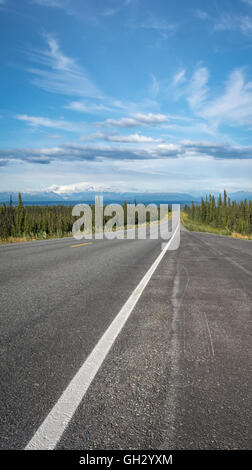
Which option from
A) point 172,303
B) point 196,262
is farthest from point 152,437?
point 196,262

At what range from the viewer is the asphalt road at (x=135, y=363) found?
78.0 inches

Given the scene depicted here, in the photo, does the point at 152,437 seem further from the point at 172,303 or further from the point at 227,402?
the point at 172,303

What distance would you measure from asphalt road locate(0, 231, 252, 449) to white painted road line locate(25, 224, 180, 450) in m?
0.05

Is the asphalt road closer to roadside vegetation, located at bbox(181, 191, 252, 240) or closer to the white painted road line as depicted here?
the white painted road line

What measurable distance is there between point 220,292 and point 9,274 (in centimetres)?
486

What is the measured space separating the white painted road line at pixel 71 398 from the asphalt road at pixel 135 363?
0.05 m

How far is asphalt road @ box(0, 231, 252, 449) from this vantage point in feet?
6.50

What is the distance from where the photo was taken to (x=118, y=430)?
6.51 ft

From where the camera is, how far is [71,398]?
2.33 m

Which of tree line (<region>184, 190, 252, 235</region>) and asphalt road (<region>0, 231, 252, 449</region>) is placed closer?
asphalt road (<region>0, 231, 252, 449</region>)

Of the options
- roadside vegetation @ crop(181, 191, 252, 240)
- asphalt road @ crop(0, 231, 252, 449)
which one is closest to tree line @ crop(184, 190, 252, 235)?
roadside vegetation @ crop(181, 191, 252, 240)

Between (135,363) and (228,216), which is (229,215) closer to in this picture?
(228,216)

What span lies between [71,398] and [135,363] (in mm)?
812

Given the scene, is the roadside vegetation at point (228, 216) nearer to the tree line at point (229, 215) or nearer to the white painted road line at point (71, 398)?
the tree line at point (229, 215)
